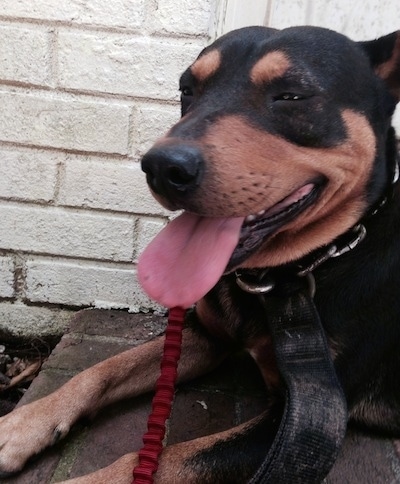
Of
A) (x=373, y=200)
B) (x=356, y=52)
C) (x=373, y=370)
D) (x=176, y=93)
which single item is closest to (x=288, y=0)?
(x=176, y=93)

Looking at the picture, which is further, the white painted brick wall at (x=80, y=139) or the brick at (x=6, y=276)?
the brick at (x=6, y=276)

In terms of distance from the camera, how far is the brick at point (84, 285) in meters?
2.86

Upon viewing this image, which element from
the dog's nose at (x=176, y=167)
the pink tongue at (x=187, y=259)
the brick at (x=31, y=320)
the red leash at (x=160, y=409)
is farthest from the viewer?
the brick at (x=31, y=320)

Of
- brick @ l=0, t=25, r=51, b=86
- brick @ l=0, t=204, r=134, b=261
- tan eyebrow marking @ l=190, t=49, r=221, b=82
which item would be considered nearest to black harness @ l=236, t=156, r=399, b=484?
tan eyebrow marking @ l=190, t=49, r=221, b=82

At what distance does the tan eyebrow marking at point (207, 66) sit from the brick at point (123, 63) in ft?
2.04

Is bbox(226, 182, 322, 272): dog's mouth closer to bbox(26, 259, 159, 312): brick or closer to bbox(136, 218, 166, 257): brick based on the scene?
bbox(136, 218, 166, 257): brick

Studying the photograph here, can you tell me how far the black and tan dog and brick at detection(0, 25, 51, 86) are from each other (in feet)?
2.85

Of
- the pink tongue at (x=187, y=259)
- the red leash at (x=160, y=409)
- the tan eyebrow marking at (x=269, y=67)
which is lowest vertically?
the red leash at (x=160, y=409)

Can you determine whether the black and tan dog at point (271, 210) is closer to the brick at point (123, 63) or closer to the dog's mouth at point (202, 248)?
the dog's mouth at point (202, 248)

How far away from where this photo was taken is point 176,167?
1.46 m

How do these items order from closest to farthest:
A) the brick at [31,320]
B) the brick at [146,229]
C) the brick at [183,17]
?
the brick at [183,17] → the brick at [146,229] → the brick at [31,320]

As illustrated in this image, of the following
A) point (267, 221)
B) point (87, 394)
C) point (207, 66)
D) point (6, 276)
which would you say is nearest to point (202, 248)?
point (267, 221)

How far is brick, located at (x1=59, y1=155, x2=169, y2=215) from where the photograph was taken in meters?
2.68

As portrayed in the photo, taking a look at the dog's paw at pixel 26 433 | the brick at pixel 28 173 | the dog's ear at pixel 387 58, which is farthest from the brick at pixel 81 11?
the dog's paw at pixel 26 433
